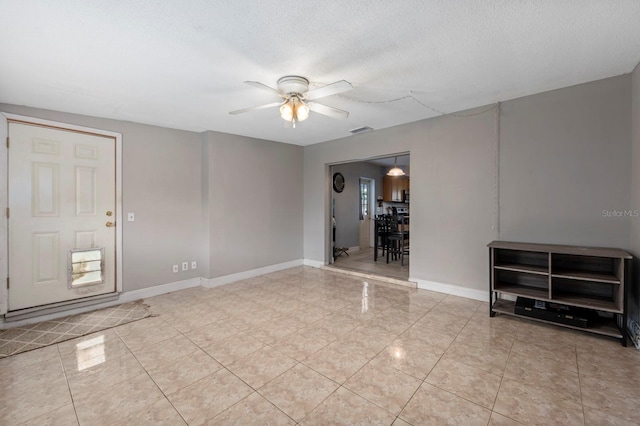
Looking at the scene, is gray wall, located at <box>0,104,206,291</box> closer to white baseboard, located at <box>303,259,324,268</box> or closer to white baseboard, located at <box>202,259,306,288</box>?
A: white baseboard, located at <box>202,259,306,288</box>

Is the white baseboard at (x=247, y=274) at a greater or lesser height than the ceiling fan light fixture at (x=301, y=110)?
lesser

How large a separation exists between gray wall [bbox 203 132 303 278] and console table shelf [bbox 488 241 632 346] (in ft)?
11.6

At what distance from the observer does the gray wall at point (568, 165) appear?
2.72 meters

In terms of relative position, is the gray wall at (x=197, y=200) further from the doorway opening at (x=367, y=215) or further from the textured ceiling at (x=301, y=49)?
the doorway opening at (x=367, y=215)

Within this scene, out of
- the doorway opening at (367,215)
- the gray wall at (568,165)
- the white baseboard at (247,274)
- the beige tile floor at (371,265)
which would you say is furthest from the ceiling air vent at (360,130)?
the white baseboard at (247,274)

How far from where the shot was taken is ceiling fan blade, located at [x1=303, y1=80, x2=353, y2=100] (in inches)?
86.9

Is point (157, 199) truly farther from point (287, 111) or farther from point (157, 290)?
point (287, 111)

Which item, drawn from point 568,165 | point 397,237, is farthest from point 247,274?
point 568,165

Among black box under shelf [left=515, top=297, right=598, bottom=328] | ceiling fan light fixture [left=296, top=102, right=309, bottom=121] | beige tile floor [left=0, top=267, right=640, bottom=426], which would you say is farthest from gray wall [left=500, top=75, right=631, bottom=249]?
ceiling fan light fixture [left=296, top=102, right=309, bottom=121]

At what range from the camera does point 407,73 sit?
255 cm

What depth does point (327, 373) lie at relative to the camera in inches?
81.7

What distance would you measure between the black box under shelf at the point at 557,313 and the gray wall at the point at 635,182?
328 millimetres

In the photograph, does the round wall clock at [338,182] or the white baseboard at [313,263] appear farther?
the round wall clock at [338,182]

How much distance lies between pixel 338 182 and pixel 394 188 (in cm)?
224
